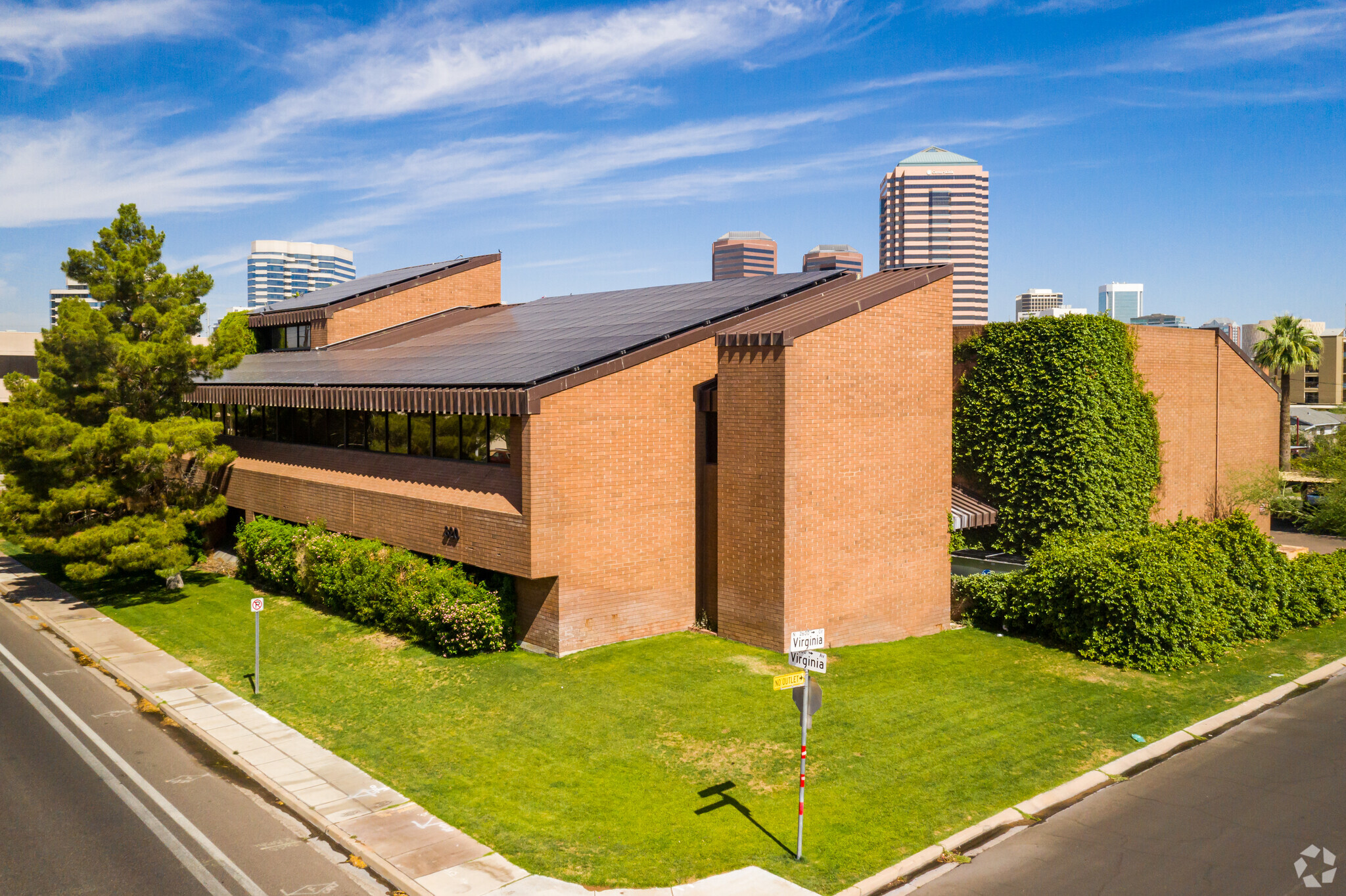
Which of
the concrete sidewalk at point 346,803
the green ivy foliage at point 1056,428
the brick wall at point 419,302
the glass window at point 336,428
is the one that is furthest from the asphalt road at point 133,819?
the green ivy foliage at point 1056,428

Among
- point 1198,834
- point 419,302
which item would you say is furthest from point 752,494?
point 419,302

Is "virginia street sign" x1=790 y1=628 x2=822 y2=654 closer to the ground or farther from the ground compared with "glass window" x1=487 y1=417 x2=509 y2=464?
closer to the ground

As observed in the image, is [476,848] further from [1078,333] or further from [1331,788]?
[1078,333]

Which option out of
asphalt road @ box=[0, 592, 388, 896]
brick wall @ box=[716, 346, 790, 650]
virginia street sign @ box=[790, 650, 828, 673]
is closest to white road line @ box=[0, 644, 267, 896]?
asphalt road @ box=[0, 592, 388, 896]

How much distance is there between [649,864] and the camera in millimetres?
12102

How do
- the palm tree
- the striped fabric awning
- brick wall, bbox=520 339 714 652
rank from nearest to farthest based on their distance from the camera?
1. brick wall, bbox=520 339 714 652
2. the striped fabric awning
3. the palm tree

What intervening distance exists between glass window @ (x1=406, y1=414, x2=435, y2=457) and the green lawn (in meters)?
4.92

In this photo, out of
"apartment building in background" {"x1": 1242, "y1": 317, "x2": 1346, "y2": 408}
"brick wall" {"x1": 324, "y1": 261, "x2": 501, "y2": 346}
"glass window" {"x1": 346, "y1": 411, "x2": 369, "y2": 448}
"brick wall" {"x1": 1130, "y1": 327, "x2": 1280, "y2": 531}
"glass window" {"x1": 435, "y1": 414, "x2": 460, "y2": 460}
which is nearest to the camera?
"glass window" {"x1": 435, "y1": 414, "x2": 460, "y2": 460}

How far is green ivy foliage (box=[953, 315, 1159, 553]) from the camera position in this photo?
96.4ft

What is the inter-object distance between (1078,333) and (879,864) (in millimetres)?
22272

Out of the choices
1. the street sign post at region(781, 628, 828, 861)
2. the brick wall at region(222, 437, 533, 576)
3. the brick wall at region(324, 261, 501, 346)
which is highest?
the brick wall at region(324, 261, 501, 346)

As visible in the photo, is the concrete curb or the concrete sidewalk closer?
the concrete sidewalk

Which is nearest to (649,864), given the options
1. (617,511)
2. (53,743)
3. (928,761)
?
(928,761)

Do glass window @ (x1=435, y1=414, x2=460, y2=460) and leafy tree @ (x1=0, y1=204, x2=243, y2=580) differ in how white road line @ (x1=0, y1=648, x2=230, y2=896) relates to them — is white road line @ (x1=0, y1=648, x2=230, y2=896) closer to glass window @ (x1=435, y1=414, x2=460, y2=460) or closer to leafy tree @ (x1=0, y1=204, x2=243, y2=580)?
leafy tree @ (x1=0, y1=204, x2=243, y2=580)
